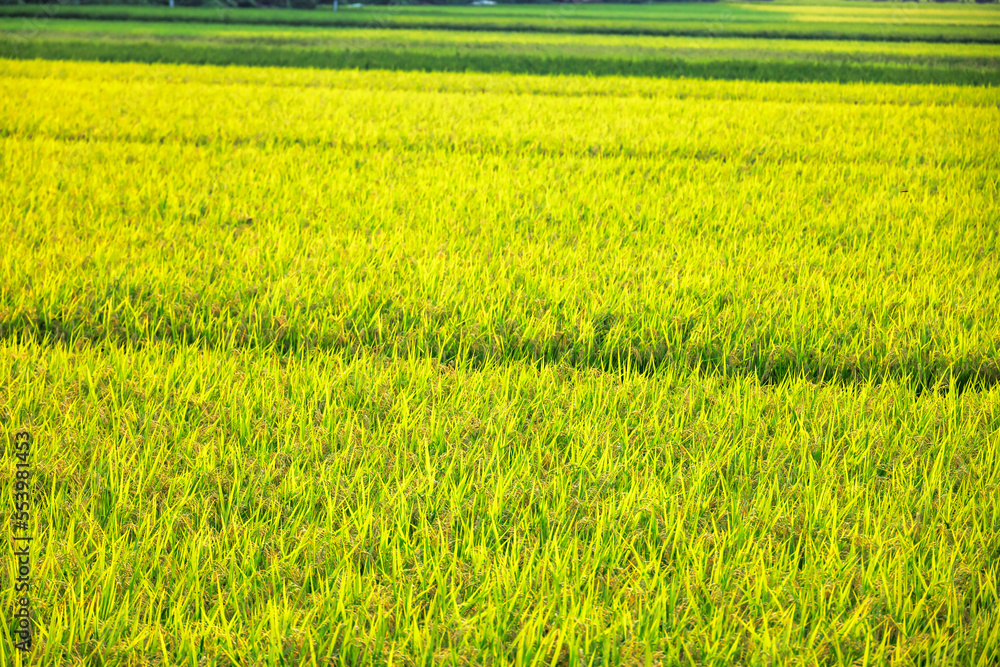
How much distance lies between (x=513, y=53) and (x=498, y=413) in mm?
15269

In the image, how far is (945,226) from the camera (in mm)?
3801

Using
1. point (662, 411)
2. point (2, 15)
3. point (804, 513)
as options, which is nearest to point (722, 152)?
point (662, 411)

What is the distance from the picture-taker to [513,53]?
15.5 metres

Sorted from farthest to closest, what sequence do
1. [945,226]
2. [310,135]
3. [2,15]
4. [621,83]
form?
[2,15]
[621,83]
[310,135]
[945,226]

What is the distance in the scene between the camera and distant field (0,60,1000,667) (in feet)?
3.90

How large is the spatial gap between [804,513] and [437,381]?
110cm

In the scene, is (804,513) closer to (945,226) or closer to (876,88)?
(945,226)
